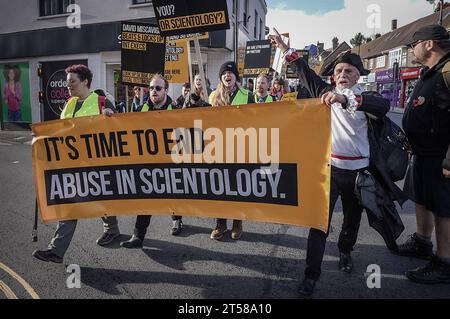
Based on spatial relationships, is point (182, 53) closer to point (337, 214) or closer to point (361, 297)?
point (337, 214)

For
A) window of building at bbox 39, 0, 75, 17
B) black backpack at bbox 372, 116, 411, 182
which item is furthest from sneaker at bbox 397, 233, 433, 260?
window of building at bbox 39, 0, 75, 17

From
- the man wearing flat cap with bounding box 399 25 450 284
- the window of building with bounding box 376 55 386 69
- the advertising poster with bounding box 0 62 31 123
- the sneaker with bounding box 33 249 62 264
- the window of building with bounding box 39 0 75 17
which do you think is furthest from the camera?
the window of building with bounding box 376 55 386 69

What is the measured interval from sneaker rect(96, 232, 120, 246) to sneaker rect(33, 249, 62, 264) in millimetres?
719

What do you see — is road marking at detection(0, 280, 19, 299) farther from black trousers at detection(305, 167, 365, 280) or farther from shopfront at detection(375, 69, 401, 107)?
shopfront at detection(375, 69, 401, 107)

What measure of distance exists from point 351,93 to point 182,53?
543cm

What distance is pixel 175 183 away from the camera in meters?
3.41

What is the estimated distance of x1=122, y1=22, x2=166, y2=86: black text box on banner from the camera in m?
6.64

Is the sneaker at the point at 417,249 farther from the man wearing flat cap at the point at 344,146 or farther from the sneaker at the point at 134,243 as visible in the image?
the sneaker at the point at 134,243

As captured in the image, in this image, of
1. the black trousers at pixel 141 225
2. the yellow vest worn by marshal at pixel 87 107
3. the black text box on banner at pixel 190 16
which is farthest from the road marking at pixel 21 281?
the black text box on banner at pixel 190 16

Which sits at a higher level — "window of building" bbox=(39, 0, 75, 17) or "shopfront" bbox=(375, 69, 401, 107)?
"window of building" bbox=(39, 0, 75, 17)

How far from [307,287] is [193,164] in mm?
1475

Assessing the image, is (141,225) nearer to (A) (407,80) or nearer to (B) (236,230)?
(B) (236,230)
